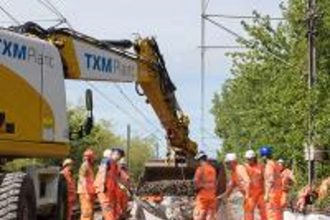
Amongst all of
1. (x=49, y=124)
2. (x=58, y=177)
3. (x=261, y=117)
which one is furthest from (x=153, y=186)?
(x=261, y=117)

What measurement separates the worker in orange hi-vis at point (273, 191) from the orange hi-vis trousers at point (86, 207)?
364cm

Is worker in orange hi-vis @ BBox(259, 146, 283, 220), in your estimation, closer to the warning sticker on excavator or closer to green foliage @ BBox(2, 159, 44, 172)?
the warning sticker on excavator

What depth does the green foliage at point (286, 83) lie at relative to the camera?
36688 millimetres

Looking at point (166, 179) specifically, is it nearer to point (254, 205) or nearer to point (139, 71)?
point (254, 205)

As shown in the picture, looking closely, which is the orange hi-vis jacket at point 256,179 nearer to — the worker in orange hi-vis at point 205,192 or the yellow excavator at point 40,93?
the worker in orange hi-vis at point 205,192

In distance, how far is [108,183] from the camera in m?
22.6

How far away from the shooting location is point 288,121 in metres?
39.7

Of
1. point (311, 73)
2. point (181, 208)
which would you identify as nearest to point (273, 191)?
point (181, 208)

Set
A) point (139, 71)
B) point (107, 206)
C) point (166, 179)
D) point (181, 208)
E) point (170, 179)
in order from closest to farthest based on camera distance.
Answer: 1. point (107, 206)
2. point (139, 71)
3. point (181, 208)
4. point (170, 179)
5. point (166, 179)

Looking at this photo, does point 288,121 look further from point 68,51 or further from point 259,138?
point 68,51

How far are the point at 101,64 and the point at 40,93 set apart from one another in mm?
3462

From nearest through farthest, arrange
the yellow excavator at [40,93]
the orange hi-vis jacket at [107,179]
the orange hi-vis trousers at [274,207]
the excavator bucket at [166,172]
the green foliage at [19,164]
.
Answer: the yellow excavator at [40,93], the green foliage at [19,164], the orange hi-vis jacket at [107,179], the orange hi-vis trousers at [274,207], the excavator bucket at [166,172]

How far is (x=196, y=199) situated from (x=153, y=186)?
10.5 ft

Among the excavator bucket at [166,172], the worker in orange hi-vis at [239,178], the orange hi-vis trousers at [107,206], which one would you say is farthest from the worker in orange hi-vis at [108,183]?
the excavator bucket at [166,172]
